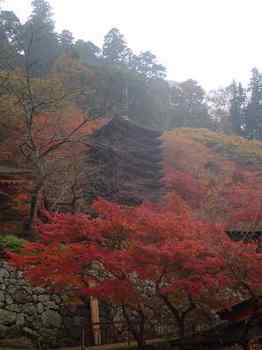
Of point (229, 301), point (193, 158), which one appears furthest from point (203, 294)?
point (193, 158)

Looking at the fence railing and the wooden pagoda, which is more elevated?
the wooden pagoda

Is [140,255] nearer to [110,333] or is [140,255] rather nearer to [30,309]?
[110,333]

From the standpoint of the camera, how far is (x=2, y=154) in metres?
21.5

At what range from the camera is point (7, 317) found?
12.3 m

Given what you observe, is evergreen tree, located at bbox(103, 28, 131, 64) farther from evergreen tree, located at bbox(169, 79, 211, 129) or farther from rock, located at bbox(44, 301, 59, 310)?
rock, located at bbox(44, 301, 59, 310)

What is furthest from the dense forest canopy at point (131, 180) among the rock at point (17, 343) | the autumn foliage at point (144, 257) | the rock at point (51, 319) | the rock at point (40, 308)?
the rock at point (17, 343)

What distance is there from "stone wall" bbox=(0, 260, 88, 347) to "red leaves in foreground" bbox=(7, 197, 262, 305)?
7.29 ft

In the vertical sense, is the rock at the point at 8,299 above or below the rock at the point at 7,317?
above

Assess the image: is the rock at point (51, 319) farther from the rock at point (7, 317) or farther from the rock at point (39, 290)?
the rock at point (7, 317)

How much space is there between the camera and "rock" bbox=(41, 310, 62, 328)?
12.7 m

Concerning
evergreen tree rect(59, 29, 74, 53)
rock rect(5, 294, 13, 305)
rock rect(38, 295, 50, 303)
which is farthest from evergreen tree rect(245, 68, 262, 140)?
rock rect(5, 294, 13, 305)

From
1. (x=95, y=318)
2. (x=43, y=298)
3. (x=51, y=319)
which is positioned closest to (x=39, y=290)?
(x=43, y=298)

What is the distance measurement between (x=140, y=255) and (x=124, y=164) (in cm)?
1812

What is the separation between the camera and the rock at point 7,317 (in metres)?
12.2
